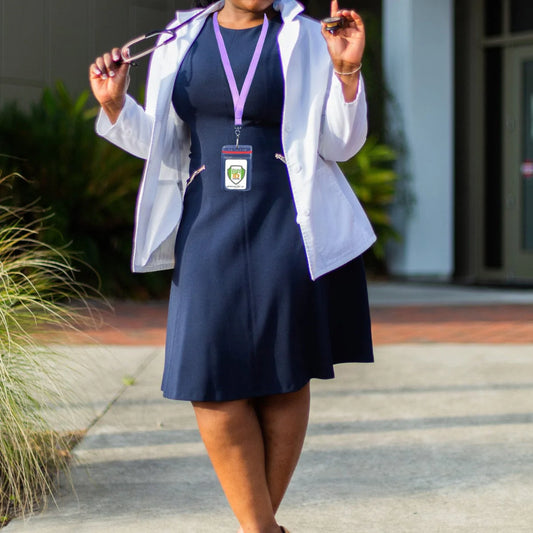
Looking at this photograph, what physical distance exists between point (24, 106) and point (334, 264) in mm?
9384

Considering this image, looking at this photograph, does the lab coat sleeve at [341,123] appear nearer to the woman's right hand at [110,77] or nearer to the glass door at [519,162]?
the woman's right hand at [110,77]

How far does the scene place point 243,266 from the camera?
106 inches

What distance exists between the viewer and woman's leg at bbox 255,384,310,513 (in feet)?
9.25

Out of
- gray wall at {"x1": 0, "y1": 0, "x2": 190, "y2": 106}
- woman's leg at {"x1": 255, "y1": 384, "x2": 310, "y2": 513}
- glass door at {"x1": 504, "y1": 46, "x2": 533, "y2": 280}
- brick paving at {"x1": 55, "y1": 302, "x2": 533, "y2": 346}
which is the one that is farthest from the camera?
glass door at {"x1": 504, "y1": 46, "x2": 533, "y2": 280}

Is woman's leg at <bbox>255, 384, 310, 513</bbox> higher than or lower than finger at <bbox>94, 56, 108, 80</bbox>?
lower

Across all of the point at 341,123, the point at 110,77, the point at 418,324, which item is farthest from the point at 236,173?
the point at 418,324

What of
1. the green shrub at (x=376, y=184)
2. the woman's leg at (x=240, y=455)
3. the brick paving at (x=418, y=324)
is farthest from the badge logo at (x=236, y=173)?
the green shrub at (x=376, y=184)

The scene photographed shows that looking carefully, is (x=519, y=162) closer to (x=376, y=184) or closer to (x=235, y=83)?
(x=376, y=184)

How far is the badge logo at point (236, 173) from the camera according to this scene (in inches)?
105

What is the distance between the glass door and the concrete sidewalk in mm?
6358

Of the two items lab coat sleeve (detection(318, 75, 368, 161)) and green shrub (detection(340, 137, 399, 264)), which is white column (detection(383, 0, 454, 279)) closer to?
green shrub (detection(340, 137, 399, 264))

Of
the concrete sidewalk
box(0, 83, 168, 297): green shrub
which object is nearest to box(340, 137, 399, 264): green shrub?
box(0, 83, 168, 297): green shrub

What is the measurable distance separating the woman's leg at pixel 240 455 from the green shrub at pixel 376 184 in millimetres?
9557

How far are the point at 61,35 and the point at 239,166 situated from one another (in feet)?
33.2
